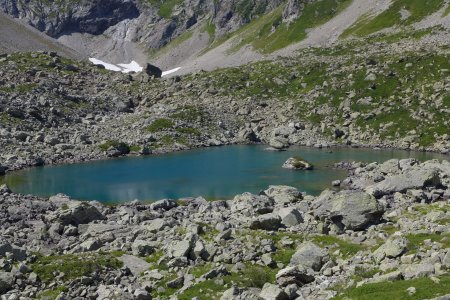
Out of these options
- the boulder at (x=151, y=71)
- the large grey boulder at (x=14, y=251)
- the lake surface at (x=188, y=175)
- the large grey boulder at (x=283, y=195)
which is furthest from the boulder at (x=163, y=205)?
the boulder at (x=151, y=71)

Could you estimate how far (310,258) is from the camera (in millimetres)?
32312

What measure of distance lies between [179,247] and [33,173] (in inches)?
2107

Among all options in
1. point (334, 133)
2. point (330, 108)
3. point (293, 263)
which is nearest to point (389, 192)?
point (293, 263)

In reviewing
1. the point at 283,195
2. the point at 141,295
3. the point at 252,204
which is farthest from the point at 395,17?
the point at 141,295

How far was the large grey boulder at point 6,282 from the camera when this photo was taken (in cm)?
3077

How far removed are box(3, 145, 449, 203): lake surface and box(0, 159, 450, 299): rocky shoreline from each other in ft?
45.0

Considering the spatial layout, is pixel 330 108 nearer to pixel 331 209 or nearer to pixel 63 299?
pixel 331 209

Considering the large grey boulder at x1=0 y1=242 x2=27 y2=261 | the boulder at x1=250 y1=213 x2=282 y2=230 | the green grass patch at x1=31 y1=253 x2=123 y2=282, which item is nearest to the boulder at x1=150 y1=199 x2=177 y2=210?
the boulder at x1=250 y1=213 x2=282 y2=230

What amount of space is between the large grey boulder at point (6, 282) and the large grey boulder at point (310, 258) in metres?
17.1

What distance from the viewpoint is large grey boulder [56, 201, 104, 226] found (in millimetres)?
47688

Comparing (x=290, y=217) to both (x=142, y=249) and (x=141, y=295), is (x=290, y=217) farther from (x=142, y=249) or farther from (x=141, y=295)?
(x=141, y=295)

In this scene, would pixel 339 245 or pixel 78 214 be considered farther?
pixel 78 214

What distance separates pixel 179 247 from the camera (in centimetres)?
3597

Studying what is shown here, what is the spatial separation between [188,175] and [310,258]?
1936 inches
